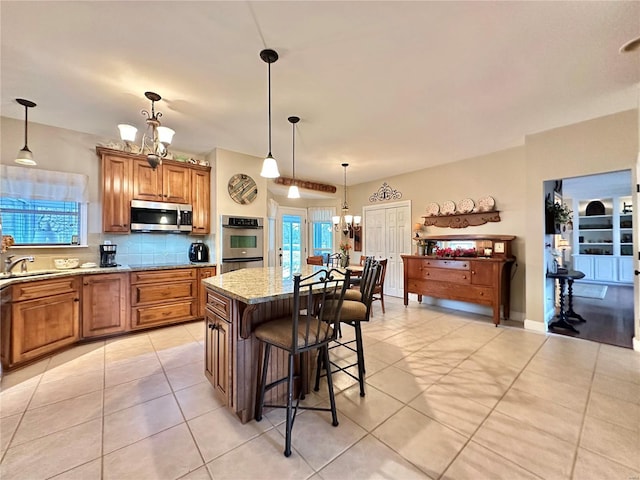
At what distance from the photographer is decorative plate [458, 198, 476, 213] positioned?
4.45 metres

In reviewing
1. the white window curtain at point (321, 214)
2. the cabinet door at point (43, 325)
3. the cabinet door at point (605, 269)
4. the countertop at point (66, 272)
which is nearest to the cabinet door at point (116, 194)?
the countertop at point (66, 272)

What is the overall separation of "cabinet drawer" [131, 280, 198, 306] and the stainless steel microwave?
0.78 metres

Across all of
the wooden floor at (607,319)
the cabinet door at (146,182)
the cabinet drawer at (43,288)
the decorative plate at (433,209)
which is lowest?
the wooden floor at (607,319)

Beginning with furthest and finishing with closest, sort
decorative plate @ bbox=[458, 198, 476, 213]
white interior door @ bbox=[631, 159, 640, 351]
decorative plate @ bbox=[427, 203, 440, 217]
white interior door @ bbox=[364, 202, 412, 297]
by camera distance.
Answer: white interior door @ bbox=[364, 202, 412, 297], decorative plate @ bbox=[427, 203, 440, 217], decorative plate @ bbox=[458, 198, 476, 213], white interior door @ bbox=[631, 159, 640, 351]

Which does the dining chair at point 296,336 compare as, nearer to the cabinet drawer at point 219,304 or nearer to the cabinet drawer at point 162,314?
the cabinet drawer at point 219,304

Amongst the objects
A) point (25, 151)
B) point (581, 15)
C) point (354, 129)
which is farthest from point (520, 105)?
point (25, 151)

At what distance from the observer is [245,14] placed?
1.66 metres

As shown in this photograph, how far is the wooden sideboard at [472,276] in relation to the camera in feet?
12.3

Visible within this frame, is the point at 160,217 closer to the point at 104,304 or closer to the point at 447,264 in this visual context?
the point at 104,304

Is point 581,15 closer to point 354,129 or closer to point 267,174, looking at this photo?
point 354,129

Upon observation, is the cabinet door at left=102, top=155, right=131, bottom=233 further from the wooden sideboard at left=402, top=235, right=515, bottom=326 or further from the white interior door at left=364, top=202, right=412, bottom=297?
the white interior door at left=364, top=202, right=412, bottom=297

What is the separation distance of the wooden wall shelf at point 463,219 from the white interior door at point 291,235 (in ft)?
9.95

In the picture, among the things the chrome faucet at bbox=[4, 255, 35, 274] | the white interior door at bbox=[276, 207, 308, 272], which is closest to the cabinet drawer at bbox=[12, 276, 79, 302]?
the chrome faucet at bbox=[4, 255, 35, 274]

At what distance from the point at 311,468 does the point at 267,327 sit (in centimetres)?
78
